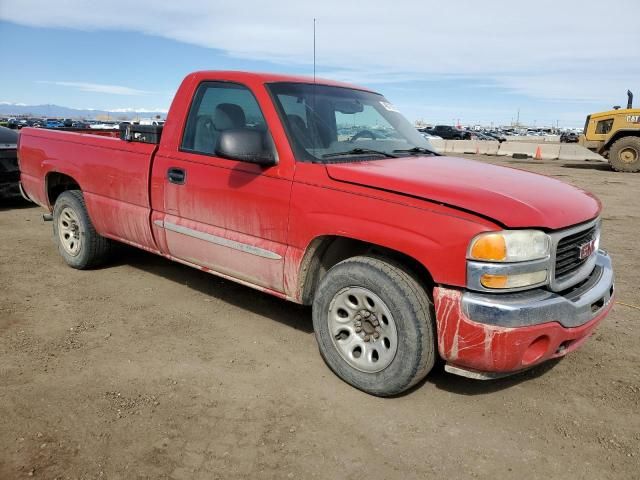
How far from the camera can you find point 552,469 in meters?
2.42

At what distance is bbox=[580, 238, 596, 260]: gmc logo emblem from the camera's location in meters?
2.95

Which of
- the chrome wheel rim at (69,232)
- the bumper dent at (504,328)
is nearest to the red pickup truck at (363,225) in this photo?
the bumper dent at (504,328)

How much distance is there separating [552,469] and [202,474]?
1.64 metres

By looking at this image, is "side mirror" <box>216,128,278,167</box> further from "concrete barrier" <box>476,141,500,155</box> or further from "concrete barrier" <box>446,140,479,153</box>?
"concrete barrier" <box>446,140,479,153</box>

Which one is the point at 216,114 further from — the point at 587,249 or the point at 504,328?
the point at 587,249

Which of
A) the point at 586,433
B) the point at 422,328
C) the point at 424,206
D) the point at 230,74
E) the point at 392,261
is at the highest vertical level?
the point at 230,74

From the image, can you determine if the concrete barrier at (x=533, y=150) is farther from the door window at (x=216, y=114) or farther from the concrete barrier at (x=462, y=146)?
the door window at (x=216, y=114)

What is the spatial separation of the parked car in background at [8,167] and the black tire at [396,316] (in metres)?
7.04

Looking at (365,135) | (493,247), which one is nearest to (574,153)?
(365,135)

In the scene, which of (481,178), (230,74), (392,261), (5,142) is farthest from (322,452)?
(5,142)

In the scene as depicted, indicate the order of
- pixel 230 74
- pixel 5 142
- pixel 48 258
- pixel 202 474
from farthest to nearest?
pixel 5 142, pixel 48 258, pixel 230 74, pixel 202 474

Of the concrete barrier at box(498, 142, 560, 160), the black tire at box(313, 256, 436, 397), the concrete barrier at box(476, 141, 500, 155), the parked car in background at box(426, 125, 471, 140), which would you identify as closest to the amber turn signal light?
the black tire at box(313, 256, 436, 397)

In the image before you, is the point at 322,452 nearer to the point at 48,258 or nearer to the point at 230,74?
the point at 230,74

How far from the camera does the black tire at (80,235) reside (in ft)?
16.0
